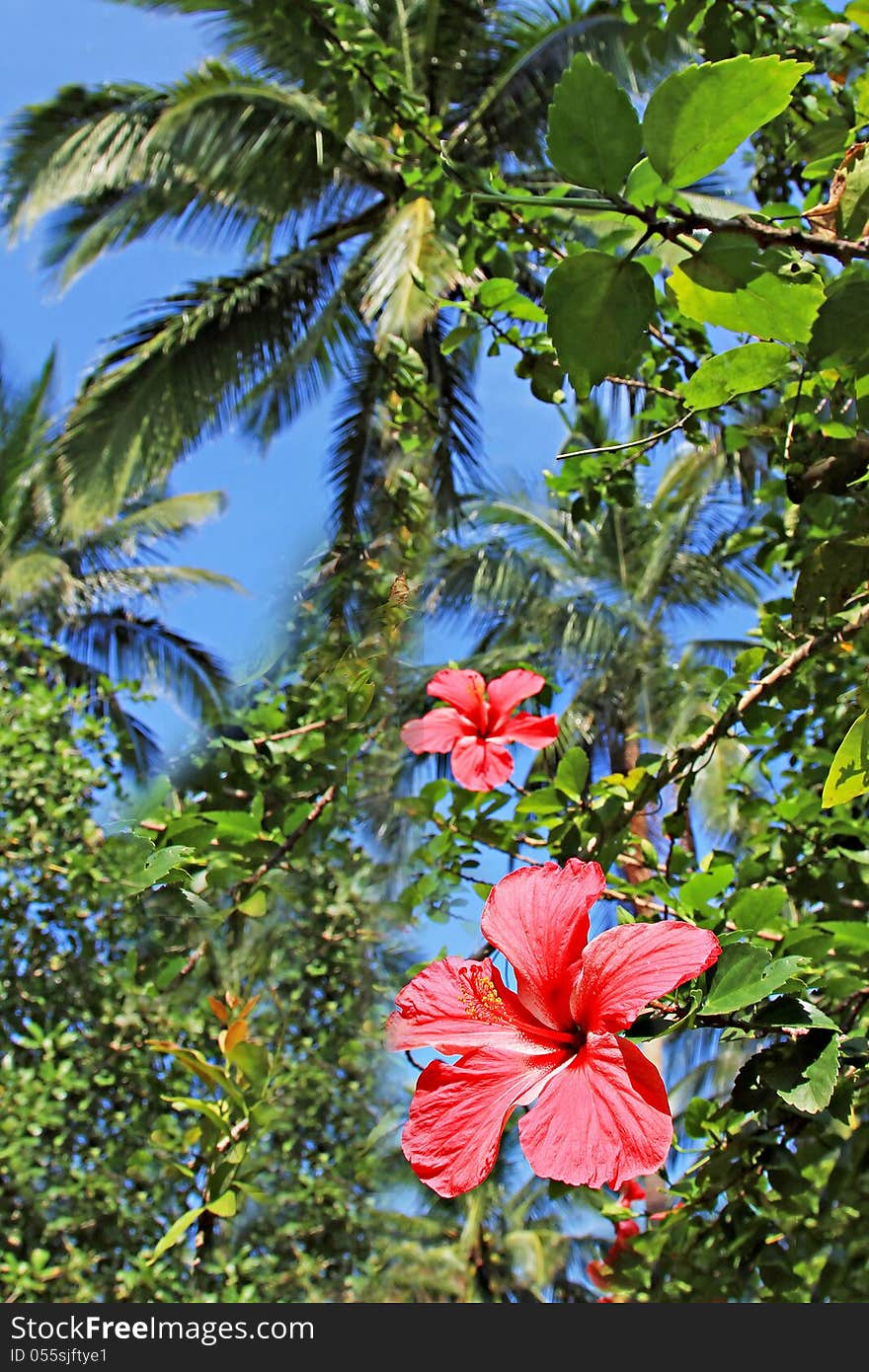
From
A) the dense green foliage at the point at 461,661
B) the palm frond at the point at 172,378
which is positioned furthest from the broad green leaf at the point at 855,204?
the palm frond at the point at 172,378

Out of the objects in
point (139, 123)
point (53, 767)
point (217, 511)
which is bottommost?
point (53, 767)

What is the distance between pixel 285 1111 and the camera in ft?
8.54

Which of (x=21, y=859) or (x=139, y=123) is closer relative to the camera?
(x=21, y=859)

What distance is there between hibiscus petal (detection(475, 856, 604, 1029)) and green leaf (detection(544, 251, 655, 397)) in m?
0.16

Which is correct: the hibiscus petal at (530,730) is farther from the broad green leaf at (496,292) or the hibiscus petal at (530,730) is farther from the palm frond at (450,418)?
the palm frond at (450,418)

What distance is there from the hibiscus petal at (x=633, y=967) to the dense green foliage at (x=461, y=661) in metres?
0.02

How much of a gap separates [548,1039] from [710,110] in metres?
0.28

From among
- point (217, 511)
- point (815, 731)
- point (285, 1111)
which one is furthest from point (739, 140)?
point (217, 511)

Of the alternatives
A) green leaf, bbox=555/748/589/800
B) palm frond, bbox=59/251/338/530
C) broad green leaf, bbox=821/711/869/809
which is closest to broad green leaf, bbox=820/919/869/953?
green leaf, bbox=555/748/589/800

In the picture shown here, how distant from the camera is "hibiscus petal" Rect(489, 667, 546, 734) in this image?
657 millimetres

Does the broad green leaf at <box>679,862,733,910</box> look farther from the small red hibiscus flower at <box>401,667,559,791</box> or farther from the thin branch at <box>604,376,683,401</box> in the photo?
the thin branch at <box>604,376,683,401</box>

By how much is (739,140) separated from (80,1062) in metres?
2.19

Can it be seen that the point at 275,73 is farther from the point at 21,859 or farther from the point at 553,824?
the point at 553,824

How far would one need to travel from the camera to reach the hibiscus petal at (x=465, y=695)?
2.14 ft
